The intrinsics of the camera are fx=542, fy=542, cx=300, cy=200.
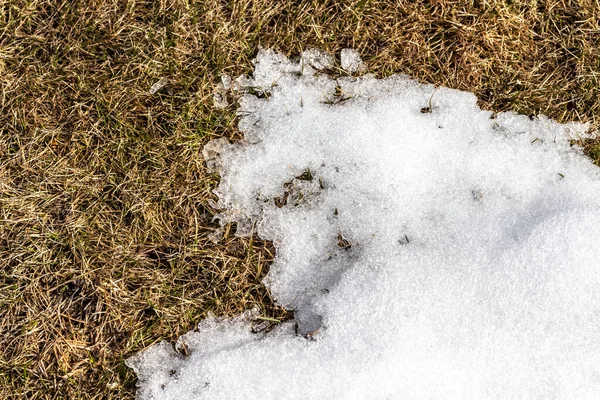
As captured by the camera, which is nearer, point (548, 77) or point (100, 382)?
point (100, 382)

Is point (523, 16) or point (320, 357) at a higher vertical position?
point (523, 16)

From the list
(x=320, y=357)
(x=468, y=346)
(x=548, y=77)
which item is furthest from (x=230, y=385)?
(x=548, y=77)

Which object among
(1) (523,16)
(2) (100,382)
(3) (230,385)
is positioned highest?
(1) (523,16)

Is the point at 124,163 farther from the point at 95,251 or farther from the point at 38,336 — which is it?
the point at 38,336
